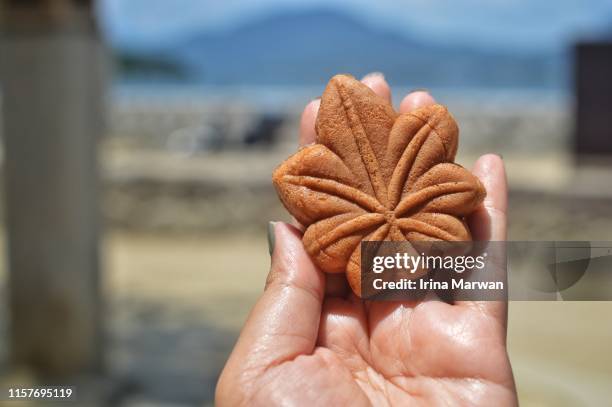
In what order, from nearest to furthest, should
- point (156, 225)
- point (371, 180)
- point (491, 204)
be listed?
point (371, 180), point (491, 204), point (156, 225)

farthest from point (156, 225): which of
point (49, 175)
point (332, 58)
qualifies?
point (332, 58)

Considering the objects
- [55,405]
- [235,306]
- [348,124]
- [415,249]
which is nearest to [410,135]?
[348,124]

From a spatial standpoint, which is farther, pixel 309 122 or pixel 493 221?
pixel 309 122

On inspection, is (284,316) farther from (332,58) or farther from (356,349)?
(332,58)

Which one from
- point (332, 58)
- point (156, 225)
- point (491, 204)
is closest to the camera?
point (491, 204)

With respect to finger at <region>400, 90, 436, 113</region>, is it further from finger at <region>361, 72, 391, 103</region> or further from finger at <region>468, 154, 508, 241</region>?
finger at <region>468, 154, 508, 241</region>

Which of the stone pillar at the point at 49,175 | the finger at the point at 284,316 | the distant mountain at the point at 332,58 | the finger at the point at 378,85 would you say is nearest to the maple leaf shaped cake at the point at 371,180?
the finger at the point at 284,316
